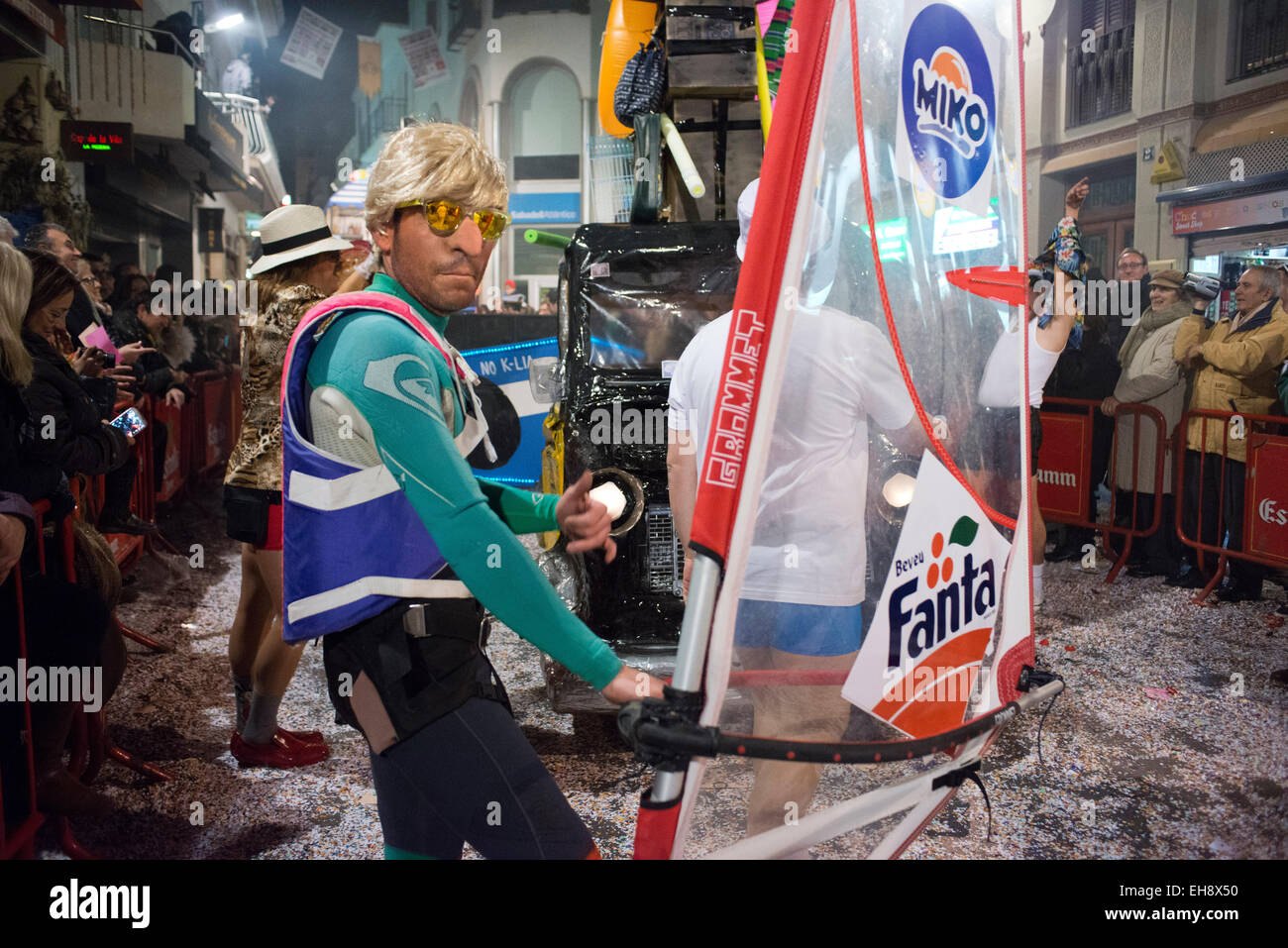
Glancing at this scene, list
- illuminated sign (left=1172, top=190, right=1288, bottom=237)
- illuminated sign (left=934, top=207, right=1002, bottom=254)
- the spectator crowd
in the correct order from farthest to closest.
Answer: illuminated sign (left=1172, top=190, right=1288, bottom=237) → the spectator crowd → illuminated sign (left=934, top=207, right=1002, bottom=254)

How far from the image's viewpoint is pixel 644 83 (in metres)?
6.01

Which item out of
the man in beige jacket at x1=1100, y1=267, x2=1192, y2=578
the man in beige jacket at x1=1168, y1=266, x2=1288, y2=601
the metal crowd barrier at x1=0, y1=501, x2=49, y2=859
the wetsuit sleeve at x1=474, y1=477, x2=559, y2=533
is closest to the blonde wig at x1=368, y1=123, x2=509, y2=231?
the wetsuit sleeve at x1=474, y1=477, x2=559, y2=533

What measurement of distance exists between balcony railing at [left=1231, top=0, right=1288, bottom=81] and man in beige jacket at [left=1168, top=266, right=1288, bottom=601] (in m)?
5.77

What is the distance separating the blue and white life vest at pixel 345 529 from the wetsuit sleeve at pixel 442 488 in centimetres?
6

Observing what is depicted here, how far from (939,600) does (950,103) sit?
28.6 inches

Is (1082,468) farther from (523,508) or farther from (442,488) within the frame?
(442,488)

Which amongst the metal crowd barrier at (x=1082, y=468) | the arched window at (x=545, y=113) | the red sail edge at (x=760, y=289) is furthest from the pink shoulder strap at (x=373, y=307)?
the arched window at (x=545, y=113)

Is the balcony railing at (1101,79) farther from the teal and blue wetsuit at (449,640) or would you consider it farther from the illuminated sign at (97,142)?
the teal and blue wetsuit at (449,640)

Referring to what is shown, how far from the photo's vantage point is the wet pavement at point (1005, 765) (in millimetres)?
3301

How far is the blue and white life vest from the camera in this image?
5.09ft

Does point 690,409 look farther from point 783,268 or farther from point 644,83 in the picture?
point 644,83

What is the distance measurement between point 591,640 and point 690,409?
1292 mm

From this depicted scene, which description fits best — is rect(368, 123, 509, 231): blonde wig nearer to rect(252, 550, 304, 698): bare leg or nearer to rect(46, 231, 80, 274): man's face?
rect(252, 550, 304, 698): bare leg
